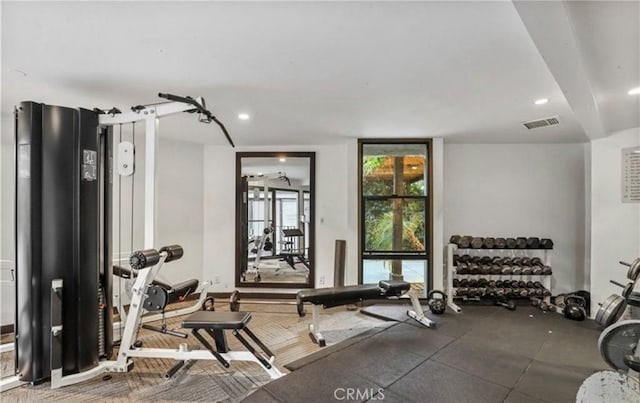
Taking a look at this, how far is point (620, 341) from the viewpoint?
1.90 metres

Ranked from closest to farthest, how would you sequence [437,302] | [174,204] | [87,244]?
[87,244]
[437,302]
[174,204]

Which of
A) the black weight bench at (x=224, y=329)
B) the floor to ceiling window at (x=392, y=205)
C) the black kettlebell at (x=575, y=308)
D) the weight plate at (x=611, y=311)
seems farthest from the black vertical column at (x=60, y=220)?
the black kettlebell at (x=575, y=308)

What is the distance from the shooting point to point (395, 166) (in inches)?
164

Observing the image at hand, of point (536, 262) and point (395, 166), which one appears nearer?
point (536, 262)

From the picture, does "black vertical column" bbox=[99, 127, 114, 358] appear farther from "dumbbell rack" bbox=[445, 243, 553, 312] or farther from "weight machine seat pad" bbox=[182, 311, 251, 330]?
"dumbbell rack" bbox=[445, 243, 553, 312]

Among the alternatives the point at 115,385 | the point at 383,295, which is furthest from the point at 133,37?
the point at 383,295

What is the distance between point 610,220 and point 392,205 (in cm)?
246

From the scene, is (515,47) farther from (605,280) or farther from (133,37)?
(605,280)

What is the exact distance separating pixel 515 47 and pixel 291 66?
1.38 metres

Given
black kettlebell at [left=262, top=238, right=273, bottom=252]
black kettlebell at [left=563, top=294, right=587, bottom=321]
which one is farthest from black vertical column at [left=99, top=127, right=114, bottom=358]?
black kettlebell at [left=563, top=294, right=587, bottom=321]

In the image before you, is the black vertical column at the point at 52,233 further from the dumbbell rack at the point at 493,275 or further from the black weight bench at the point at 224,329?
the dumbbell rack at the point at 493,275

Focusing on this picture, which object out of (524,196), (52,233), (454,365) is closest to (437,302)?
(454,365)

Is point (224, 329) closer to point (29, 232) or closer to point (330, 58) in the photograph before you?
point (29, 232)

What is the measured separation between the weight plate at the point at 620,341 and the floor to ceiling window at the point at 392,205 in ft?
7.08
